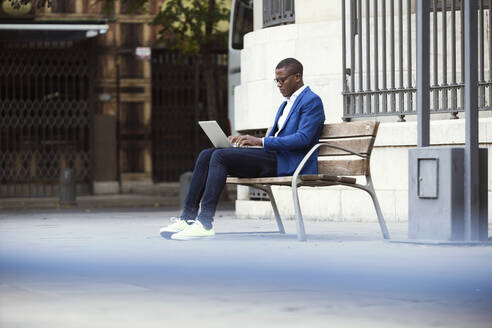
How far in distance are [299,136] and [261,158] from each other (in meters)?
0.46

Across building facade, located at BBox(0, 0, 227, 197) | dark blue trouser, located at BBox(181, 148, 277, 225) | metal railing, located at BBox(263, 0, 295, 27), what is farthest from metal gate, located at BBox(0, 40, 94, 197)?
dark blue trouser, located at BBox(181, 148, 277, 225)

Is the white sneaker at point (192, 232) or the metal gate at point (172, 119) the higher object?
the metal gate at point (172, 119)

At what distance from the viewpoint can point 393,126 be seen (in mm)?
11820

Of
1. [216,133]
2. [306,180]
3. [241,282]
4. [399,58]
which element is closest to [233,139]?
[216,133]

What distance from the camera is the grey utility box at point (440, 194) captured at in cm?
841

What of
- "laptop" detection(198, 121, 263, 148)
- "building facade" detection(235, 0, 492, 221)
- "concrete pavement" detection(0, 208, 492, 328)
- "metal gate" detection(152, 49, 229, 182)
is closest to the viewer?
"concrete pavement" detection(0, 208, 492, 328)

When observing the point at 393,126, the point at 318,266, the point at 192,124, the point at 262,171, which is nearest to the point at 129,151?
the point at 192,124

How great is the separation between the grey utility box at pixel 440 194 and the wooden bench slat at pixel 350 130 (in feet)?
1.59

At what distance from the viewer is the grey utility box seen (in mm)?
8406

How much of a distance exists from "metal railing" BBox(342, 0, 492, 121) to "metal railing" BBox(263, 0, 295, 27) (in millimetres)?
893

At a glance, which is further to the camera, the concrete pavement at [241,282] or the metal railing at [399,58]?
the metal railing at [399,58]

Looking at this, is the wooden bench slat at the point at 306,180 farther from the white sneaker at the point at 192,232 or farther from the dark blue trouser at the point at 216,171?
the white sneaker at the point at 192,232

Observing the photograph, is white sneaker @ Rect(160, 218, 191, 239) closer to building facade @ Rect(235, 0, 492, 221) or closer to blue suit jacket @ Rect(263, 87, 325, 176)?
blue suit jacket @ Rect(263, 87, 325, 176)

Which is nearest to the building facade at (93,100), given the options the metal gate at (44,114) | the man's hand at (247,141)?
the metal gate at (44,114)
